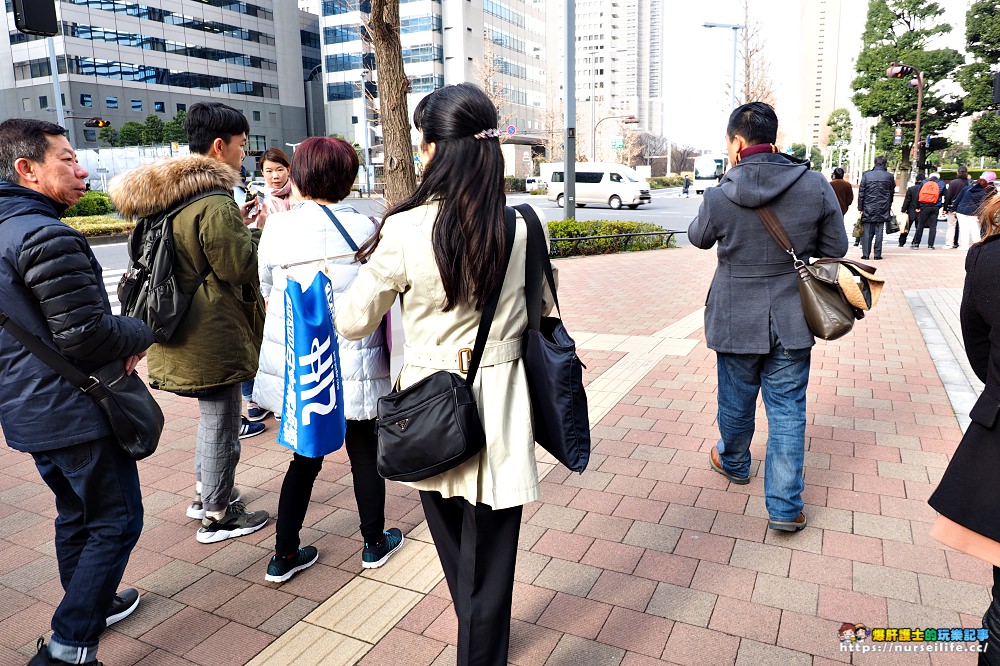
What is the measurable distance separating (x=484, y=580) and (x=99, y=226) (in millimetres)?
22967

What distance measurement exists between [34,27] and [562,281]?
822cm

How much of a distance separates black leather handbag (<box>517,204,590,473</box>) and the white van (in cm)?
3080

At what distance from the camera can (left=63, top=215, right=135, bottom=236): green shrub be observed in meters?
20.7

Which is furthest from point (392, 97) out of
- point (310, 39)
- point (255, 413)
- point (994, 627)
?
point (310, 39)

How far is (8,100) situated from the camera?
6456cm

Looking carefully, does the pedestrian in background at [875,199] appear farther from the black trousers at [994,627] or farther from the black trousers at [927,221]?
the black trousers at [994,627]

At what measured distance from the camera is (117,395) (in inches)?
96.7

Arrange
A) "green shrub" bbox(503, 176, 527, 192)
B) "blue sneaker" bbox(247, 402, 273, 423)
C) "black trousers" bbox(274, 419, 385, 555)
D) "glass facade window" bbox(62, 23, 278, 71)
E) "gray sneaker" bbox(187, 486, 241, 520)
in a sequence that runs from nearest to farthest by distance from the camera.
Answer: "black trousers" bbox(274, 419, 385, 555), "gray sneaker" bbox(187, 486, 241, 520), "blue sneaker" bbox(247, 402, 273, 423), "green shrub" bbox(503, 176, 527, 192), "glass facade window" bbox(62, 23, 278, 71)

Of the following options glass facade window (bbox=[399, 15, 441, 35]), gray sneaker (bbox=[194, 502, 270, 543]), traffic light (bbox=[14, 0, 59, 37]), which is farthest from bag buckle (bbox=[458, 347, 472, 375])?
glass facade window (bbox=[399, 15, 441, 35])

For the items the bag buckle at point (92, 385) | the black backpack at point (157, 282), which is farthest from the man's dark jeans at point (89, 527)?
the black backpack at point (157, 282)

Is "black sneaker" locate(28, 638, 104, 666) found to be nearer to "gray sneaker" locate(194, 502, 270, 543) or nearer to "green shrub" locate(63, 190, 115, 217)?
"gray sneaker" locate(194, 502, 270, 543)

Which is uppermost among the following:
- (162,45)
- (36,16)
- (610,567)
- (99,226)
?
(162,45)

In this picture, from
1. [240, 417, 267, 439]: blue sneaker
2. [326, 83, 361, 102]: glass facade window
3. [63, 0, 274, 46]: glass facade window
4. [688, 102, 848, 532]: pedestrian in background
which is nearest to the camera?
[688, 102, 848, 532]: pedestrian in background

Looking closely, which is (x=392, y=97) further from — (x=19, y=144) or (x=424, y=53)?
(x=424, y=53)
